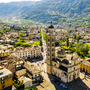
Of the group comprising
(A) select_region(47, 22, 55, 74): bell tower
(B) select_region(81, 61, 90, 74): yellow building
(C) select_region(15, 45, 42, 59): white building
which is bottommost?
(B) select_region(81, 61, 90, 74): yellow building

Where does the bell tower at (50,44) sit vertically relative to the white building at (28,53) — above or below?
above

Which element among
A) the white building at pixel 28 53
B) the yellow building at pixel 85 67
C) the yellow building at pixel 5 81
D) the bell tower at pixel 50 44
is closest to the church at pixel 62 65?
the bell tower at pixel 50 44

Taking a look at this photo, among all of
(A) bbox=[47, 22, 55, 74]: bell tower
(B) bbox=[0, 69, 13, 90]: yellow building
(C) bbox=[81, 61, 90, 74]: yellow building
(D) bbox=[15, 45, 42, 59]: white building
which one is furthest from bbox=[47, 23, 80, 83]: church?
(D) bbox=[15, 45, 42, 59]: white building

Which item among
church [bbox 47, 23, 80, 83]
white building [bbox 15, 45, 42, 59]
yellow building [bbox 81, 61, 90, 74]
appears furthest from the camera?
white building [bbox 15, 45, 42, 59]

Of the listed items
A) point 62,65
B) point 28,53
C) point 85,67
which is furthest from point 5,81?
point 28,53

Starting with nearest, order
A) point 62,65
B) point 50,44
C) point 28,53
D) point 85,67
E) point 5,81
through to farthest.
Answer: point 5,81, point 62,65, point 50,44, point 85,67, point 28,53

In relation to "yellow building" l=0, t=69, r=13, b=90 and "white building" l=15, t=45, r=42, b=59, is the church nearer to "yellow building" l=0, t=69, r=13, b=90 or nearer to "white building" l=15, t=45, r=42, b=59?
"yellow building" l=0, t=69, r=13, b=90

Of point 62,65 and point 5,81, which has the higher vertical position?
point 62,65

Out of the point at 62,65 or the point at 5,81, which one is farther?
the point at 62,65

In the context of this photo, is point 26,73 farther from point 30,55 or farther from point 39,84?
point 30,55

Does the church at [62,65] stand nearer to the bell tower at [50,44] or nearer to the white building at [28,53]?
the bell tower at [50,44]

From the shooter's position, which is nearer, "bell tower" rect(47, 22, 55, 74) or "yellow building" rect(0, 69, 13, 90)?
"yellow building" rect(0, 69, 13, 90)

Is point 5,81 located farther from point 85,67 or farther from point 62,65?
point 85,67
